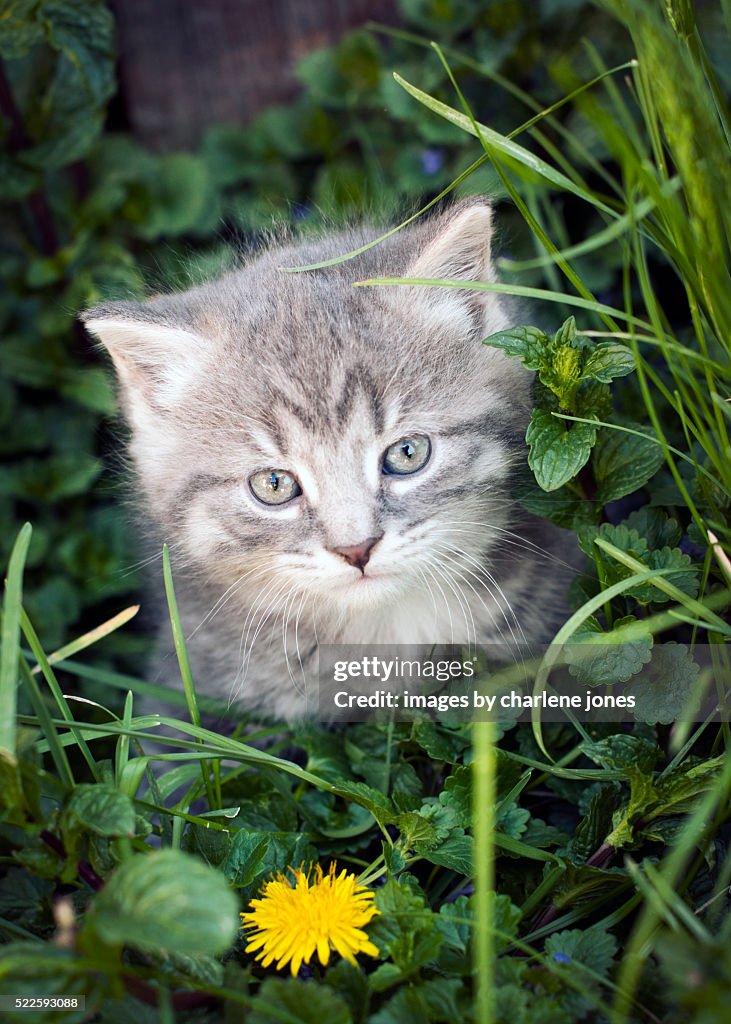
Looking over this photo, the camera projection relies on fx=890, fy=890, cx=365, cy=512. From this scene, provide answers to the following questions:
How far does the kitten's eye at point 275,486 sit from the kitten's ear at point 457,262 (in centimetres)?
41

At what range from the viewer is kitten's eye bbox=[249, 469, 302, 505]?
5.13 feet

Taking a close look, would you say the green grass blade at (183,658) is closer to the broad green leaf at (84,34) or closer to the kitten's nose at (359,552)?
the kitten's nose at (359,552)

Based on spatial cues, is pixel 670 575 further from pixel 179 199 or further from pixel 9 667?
pixel 179 199

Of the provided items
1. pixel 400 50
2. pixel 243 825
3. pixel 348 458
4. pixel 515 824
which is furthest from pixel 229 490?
pixel 400 50

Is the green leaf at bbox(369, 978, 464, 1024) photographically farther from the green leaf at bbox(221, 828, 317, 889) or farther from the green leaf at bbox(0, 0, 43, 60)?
the green leaf at bbox(0, 0, 43, 60)

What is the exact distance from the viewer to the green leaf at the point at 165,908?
3.16 feet

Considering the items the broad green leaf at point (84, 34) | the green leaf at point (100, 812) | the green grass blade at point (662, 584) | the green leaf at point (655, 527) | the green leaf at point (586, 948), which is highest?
the broad green leaf at point (84, 34)

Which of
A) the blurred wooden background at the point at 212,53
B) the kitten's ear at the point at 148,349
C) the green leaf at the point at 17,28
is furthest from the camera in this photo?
the blurred wooden background at the point at 212,53

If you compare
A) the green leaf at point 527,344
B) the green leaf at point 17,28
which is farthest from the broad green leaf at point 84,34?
the green leaf at point 527,344

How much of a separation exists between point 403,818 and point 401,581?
390 mm

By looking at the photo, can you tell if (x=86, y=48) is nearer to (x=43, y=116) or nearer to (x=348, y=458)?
(x=43, y=116)

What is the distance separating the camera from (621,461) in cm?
152

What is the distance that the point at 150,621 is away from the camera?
228 cm

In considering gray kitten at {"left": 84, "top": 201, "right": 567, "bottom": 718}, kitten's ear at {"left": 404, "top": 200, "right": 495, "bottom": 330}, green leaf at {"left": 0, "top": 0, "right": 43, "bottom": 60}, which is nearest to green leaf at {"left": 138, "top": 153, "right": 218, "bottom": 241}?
green leaf at {"left": 0, "top": 0, "right": 43, "bottom": 60}
